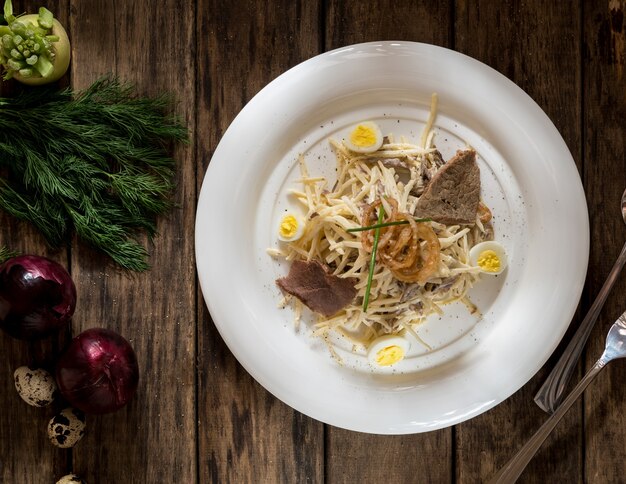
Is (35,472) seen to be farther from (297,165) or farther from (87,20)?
(87,20)

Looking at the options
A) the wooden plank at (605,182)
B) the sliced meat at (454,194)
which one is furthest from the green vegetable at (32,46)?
the wooden plank at (605,182)

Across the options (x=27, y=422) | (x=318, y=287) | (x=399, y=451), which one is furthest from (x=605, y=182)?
(x=27, y=422)

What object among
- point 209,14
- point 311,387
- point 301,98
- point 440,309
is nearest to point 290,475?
point 311,387

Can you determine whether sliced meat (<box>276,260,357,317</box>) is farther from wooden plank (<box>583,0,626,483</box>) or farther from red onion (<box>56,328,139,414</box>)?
wooden plank (<box>583,0,626,483</box>)

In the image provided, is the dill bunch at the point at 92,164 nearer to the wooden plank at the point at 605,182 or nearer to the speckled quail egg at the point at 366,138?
the speckled quail egg at the point at 366,138

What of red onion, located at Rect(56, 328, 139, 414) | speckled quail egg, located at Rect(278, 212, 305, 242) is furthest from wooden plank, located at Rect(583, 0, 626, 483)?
red onion, located at Rect(56, 328, 139, 414)
